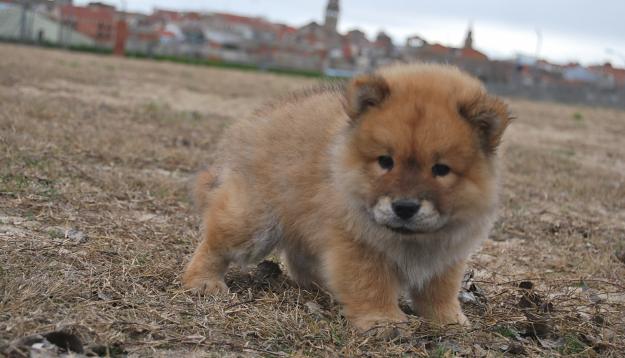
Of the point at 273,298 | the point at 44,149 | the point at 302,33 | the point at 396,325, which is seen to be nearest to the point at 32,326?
the point at 273,298

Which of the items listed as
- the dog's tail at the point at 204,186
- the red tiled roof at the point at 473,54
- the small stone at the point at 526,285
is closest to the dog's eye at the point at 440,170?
the small stone at the point at 526,285

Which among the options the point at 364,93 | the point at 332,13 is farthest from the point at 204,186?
the point at 332,13

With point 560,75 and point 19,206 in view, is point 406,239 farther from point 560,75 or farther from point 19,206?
point 560,75

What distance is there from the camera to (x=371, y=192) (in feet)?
12.8

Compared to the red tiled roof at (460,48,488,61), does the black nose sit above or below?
below

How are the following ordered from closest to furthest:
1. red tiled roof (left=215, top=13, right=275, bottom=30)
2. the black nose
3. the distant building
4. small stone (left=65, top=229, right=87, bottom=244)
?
1. the black nose
2. small stone (left=65, top=229, right=87, bottom=244)
3. the distant building
4. red tiled roof (left=215, top=13, right=275, bottom=30)

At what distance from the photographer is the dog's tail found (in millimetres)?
5189

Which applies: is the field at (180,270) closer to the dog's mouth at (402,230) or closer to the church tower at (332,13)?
the dog's mouth at (402,230)

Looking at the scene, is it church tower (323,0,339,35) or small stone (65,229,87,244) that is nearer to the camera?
small stone (65,229,87,244)

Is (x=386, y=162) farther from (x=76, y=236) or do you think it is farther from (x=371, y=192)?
(x=76, y=236)

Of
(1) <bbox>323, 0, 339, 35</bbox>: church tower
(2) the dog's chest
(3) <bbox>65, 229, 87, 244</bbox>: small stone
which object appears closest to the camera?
(2) the dog's chest

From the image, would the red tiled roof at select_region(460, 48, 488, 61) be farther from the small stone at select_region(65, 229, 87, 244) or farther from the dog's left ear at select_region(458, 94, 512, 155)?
the dog's left ear at select_region(458, 94, 512, 155)

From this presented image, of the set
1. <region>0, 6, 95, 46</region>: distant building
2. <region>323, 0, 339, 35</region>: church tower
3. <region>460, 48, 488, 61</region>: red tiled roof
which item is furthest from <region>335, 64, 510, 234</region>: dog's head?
<region>323, 0, 339, 35</region>: church tower

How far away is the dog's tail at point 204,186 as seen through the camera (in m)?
5.19
